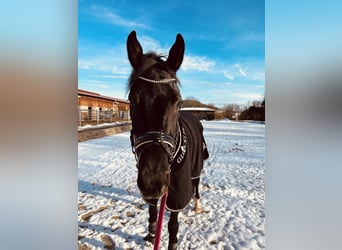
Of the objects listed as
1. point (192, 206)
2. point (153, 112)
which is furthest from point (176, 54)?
point (192, 206)

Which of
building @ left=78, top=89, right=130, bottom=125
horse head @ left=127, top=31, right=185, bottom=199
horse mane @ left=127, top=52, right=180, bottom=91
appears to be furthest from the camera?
building @ left=78, top=89, right=130, bottom=125

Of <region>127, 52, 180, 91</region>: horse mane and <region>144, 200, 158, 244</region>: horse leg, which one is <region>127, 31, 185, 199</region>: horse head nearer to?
<region>127, 52, 180, 91</region>: horse mane

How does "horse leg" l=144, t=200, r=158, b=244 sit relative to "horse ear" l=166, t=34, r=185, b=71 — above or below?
below

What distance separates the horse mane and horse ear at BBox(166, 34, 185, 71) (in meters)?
0.04

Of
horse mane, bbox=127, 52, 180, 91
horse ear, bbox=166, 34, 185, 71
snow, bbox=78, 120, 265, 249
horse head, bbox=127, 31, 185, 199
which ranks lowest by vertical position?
snow, bbox=78, 120, 265, 249

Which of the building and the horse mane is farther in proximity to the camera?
the building

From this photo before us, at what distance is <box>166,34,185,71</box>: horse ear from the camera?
0.87 metres

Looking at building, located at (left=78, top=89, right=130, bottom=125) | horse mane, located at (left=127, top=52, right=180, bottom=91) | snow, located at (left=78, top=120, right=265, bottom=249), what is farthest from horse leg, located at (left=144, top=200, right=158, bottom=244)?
horse mane, located at (left=127, top=52, right=180, bottom=91)

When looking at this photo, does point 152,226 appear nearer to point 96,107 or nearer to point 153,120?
point 153,120

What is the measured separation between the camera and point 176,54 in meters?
0.88

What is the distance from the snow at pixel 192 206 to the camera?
1.38 m

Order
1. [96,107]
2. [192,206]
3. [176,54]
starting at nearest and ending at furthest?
[176,54] → [96,107] → [192,206]

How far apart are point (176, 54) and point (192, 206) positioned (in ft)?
5.03
